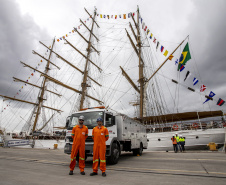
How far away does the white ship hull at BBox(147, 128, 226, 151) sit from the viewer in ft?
45.1

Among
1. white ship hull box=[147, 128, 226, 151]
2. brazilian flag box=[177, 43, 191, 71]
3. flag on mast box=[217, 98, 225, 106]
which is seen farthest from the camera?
brazilian flag box=[177, 43, 191, 71]

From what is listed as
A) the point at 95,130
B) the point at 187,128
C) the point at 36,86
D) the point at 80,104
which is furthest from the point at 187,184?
the point at 36,86

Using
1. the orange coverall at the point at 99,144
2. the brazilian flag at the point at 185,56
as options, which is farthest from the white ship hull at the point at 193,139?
the orange coverall at the point at 99,144

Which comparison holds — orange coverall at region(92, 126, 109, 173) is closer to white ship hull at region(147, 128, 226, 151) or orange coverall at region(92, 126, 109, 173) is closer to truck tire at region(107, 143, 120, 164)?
truck tire at region(107, 143, 120, 164)

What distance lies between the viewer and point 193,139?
47.8ft

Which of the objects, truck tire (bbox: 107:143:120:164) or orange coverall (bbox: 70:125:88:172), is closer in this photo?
orange coverall (bbox: 70:125:88:172)

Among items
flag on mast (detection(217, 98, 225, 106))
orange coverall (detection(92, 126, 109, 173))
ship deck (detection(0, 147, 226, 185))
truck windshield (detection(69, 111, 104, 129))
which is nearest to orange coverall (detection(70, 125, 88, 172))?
orange coverall (detection(92, 126, 109, 173))

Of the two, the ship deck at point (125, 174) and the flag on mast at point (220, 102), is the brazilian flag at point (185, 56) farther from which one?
the ship deck at point (125, 174)

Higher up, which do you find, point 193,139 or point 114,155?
point 193,139

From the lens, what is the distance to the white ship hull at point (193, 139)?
45.1ft

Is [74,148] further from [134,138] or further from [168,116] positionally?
[168,116]

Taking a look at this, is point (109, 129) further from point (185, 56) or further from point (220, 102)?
point (185, 56)

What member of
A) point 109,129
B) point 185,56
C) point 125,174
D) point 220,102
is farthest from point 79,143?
point 185,56

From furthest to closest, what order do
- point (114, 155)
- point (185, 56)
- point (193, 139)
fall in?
point (185, 56) → point (193, 139) → point (114, 155)
